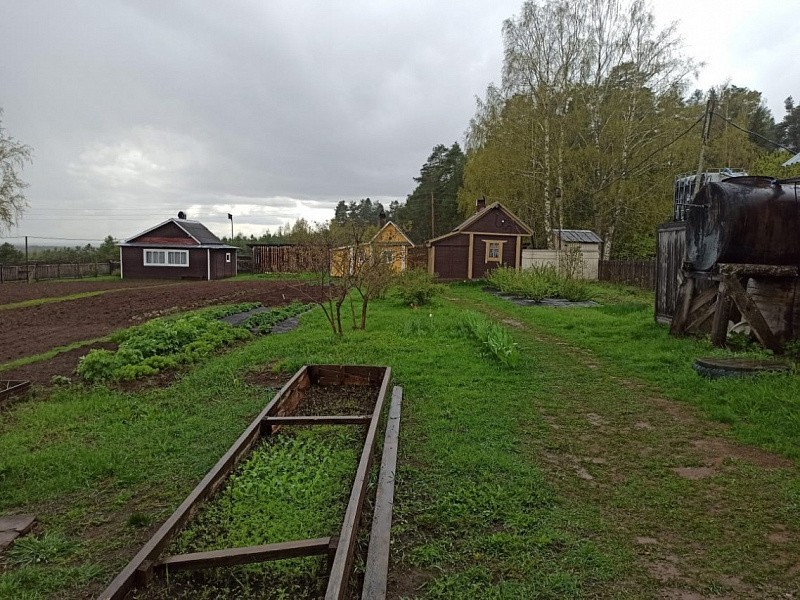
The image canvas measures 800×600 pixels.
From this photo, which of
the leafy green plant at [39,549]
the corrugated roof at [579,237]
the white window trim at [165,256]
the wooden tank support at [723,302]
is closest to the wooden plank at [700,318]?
the wooden tank support at [723,302]

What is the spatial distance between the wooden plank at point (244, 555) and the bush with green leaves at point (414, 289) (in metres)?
11.6

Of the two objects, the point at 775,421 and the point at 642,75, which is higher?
the point at 642,75

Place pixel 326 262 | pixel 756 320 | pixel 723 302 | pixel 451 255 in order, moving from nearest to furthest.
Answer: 1. pixel 756 320
2. pixel 723 302
3. pixel 326 262
4. pixel 451 255

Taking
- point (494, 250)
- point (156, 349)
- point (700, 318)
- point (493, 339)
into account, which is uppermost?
point (494, 250)

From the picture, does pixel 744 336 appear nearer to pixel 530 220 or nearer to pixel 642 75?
pixel 642 75

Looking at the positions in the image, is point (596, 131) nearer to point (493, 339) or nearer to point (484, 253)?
point (484, 253)

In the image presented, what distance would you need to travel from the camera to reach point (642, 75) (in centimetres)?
2473

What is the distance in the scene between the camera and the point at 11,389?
19.6ft

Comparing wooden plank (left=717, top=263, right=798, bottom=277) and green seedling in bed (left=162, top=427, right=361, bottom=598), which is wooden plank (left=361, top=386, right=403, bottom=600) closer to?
green seedling in bed (left=162, top=427, right=361, bottom=598)

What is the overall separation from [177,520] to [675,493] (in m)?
3.22

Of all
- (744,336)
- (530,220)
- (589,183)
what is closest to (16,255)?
(530,220)

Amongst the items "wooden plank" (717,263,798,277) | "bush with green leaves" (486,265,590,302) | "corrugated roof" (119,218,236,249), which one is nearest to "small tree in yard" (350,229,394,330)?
"wooden plank" (717,263,798,277)

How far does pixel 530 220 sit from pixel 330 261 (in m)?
23.6

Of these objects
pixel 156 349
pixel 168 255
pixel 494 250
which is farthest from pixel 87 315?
pixel 168 255
